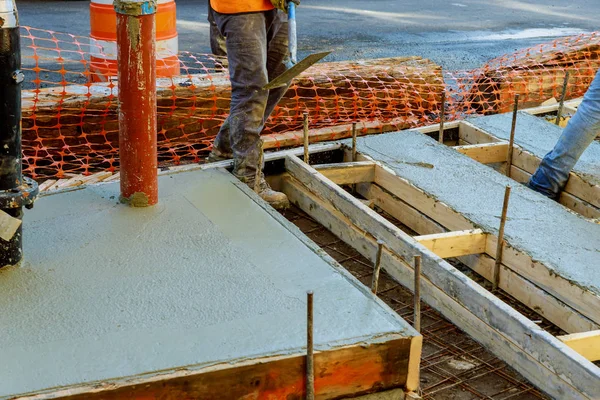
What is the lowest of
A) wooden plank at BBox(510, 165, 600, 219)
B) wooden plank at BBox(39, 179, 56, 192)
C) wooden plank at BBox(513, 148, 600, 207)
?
wooden plank at BBox(510, 165, 600, 219)

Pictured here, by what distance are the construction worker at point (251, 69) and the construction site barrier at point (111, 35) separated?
2525 mm

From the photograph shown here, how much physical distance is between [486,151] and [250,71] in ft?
6.30

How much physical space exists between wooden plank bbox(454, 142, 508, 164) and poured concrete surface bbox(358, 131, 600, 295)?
14 cm

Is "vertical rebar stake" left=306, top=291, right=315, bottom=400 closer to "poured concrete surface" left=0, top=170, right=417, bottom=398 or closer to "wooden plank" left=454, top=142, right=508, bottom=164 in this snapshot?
"poured concrete surface" left=0, top=170, right=417, bottom=398

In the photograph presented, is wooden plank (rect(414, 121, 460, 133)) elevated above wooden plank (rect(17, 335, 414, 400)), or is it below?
above

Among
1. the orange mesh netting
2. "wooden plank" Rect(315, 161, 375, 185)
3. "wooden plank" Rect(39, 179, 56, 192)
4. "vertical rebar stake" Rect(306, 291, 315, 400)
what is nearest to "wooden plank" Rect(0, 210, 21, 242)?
"vertical rebar stake" Rect(306, 291, 315, 400)

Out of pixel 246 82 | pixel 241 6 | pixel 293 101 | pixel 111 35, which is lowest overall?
pixel 293 101

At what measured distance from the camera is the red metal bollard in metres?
4.15

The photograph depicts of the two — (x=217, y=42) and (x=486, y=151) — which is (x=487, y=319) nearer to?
(x=486, y=151)

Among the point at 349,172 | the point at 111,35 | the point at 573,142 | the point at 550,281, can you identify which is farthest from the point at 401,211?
the point at 111,35

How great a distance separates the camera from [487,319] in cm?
377

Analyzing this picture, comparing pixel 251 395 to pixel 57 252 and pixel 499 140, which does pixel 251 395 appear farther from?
pixel 499 140

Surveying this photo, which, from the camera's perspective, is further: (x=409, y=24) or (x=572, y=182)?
(x=409, y=24)

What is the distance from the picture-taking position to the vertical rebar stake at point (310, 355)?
3.09 metres
